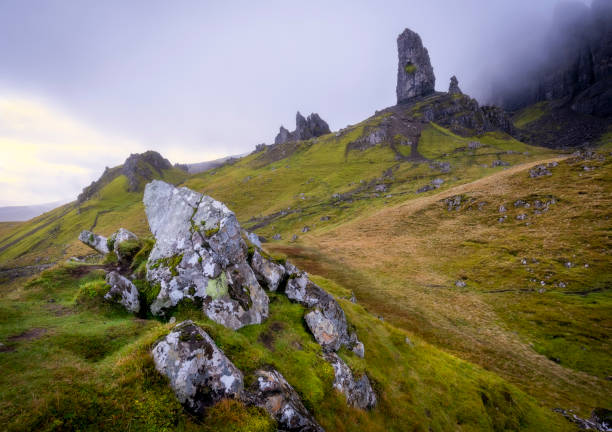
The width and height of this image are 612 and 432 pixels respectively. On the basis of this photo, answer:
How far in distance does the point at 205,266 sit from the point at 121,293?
15.0 ft

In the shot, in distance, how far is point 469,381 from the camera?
22.5m

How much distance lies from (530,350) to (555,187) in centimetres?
5568

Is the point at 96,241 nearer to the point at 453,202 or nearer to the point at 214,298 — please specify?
the point at 214,298

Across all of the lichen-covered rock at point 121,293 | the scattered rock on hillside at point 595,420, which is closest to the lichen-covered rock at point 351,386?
the lichen-covered rock at point 121,293

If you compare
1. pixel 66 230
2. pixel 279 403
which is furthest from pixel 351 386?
pixel 66 230

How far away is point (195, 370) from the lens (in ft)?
27.4

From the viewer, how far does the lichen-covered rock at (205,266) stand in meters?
14.4

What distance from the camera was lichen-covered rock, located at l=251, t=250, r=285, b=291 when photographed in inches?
731

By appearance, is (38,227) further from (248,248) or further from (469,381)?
(469,381)

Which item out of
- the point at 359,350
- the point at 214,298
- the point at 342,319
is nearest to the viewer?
the point at 214,298

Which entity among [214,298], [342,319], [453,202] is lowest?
[453,202]

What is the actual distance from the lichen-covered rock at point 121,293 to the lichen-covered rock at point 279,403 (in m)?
8.98

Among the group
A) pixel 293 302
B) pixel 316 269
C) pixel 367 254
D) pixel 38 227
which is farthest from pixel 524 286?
pixel 38 227

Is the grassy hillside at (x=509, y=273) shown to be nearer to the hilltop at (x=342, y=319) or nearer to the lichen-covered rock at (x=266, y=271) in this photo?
the hilltop at (x=342, y=319)
